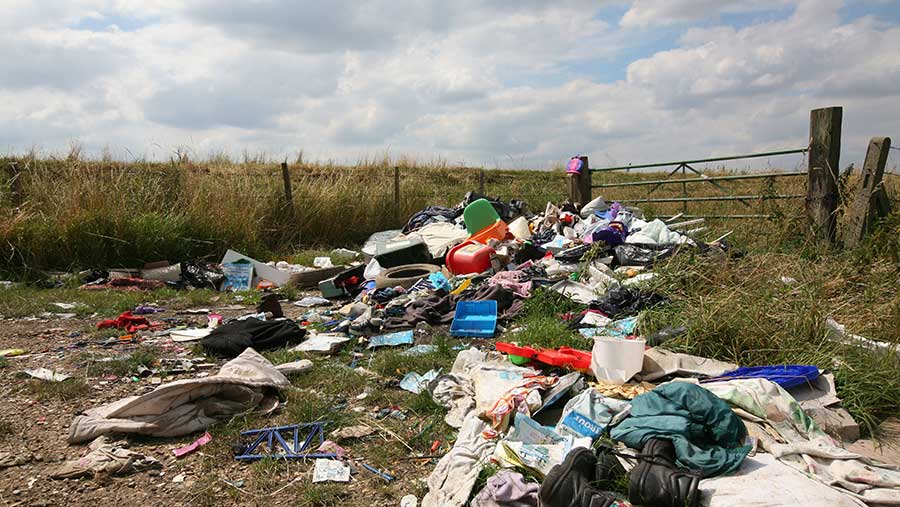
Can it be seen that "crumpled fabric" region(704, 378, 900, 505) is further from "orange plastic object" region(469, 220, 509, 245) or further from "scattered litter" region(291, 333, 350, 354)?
"orange plastic object" region(469, 220, 509, 245)

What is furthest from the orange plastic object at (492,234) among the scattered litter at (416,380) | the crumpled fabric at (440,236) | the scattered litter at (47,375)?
the scattered litter at (47,375)

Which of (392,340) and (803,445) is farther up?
(803,445)

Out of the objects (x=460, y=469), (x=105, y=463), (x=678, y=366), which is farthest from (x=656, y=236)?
(x=105, y=463)

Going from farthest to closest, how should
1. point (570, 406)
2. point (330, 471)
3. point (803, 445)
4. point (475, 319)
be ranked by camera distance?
point (475, 319)
point (570, 406)
point (330, 471)
point (803, 445)

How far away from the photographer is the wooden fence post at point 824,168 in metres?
6.47

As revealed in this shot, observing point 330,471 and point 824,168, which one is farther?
point 824,168

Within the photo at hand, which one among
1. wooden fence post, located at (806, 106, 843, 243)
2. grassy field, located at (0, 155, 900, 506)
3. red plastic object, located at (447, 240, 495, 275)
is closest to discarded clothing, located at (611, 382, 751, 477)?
grassy field, located at (0, 155, 900, 506)

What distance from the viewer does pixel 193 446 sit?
3.14 meters

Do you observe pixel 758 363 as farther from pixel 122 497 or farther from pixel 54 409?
pixel 54 409

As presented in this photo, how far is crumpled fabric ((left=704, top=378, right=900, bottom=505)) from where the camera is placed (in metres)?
2.36

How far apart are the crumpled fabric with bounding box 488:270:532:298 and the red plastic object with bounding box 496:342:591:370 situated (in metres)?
1.74

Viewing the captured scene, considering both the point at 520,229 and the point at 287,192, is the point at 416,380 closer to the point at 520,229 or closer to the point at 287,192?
the point at 520,229

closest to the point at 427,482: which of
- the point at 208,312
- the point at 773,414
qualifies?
the point at 773,414

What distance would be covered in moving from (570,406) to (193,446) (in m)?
2.01
